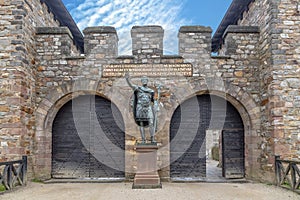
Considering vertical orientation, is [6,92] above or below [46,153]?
above

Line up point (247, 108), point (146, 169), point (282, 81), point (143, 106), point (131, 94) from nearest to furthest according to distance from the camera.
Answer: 1. point (146, 169)
2. point (143, 106)
3. point (282, 81)
4. point (247, 108)
5. point (131, 94)

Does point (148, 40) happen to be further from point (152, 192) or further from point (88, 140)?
point (152, 192)

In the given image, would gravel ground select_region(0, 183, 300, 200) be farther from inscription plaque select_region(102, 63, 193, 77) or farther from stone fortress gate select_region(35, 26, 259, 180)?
inscription plaque select_region(102, 63, 193, 77)

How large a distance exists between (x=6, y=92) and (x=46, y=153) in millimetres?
1980

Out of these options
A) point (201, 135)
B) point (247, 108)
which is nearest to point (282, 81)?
point (247, 108)

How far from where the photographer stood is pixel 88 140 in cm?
802

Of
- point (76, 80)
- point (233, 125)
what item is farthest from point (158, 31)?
point (233, 125)

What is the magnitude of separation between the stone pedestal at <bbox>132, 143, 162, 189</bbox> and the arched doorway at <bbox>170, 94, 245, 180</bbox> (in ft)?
4.82

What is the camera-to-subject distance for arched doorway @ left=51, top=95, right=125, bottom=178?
792 cm

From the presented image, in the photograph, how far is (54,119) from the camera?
8.04 metres

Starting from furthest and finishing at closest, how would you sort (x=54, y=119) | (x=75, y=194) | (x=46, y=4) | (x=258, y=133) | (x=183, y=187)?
(x=46, y=4)
(x=54, y=119)
(x=258, y=133)
(x=183, y=187)
(x=75, y=194)

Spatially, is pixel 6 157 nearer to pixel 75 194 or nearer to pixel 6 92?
pixel 6 92

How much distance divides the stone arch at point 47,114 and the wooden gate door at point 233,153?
329cm

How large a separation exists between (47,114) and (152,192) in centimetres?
376
